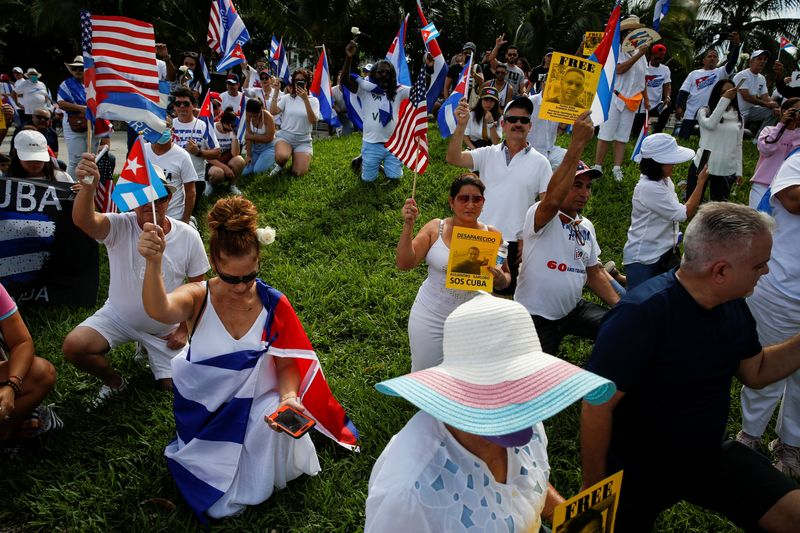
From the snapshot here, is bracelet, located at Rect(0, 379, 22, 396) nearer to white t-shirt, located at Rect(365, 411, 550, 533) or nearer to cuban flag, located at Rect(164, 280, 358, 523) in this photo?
cuban flag, located at Rect(164, 280, 358, 523)

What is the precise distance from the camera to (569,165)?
11.4ft

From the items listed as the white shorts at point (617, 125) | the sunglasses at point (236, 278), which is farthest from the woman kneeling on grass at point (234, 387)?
the white shorts at point (617, 125)

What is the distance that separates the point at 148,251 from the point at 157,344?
64.7 inches

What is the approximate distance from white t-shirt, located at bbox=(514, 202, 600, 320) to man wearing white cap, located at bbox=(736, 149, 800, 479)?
3.89 ft

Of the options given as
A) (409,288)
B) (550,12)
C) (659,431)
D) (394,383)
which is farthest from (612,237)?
(550,12)

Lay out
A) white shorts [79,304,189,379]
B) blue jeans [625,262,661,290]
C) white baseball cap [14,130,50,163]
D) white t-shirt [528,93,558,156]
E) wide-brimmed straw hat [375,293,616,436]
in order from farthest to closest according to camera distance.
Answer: white t-shirt [528,93,558,156] → white baseball cap [14,130,50,163] → blue jeans [625,262,661,290] → white shorts [79,304,189,379] → wide-brimmed straw hat [375,293,616,436]

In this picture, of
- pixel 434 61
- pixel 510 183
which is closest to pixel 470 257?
pixel 510 183

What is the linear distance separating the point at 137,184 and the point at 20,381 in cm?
142

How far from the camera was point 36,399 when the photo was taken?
12.0ft

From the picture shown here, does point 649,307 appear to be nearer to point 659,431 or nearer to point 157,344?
point 659,431

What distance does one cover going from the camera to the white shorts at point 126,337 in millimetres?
4156

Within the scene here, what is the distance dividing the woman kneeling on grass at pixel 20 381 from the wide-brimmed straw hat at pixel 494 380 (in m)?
2.82

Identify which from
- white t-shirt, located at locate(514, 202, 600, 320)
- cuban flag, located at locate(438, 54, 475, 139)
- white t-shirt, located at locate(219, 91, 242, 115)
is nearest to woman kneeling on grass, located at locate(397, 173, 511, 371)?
white t-shirt, located at locate(514, 202, 600, 320)

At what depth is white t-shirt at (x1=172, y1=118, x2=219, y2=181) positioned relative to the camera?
8.32 m
